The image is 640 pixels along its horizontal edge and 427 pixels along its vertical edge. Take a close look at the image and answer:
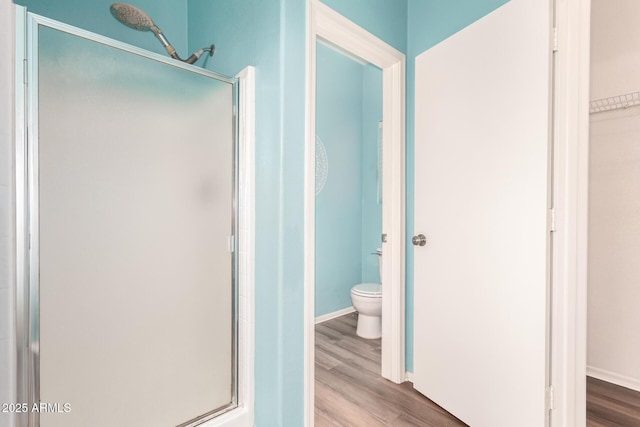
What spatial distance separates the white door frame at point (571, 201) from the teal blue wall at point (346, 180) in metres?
1.87

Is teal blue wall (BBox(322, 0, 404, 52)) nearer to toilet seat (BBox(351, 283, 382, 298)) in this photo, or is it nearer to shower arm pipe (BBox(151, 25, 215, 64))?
shower arm pipe (BBox(151, 25, 215, 64))

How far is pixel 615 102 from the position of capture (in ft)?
5.90

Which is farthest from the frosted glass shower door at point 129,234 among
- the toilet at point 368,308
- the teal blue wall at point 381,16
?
the toilet at point 368,308

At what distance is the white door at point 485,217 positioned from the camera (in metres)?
1.17

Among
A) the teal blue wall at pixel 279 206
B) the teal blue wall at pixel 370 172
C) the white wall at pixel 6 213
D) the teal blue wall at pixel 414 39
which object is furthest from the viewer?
the teal blue wall at pixel 370 172

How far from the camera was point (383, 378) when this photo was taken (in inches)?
73.5

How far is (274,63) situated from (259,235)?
742 millimetres

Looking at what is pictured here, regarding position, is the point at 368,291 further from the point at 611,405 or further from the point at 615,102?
the point at 615,102

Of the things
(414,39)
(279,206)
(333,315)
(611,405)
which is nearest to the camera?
(279,206)

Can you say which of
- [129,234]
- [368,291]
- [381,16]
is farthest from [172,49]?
[368,291]

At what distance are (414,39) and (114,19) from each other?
1.76 metres

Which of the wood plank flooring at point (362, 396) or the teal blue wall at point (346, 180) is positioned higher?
the teal blue wall at point (346, 180)

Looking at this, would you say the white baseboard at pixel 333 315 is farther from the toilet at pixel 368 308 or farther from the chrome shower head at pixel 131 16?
the chrome shower head at pixel 131 16

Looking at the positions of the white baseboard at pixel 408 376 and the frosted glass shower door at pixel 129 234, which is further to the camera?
the white baseboard at pixel 408 376
